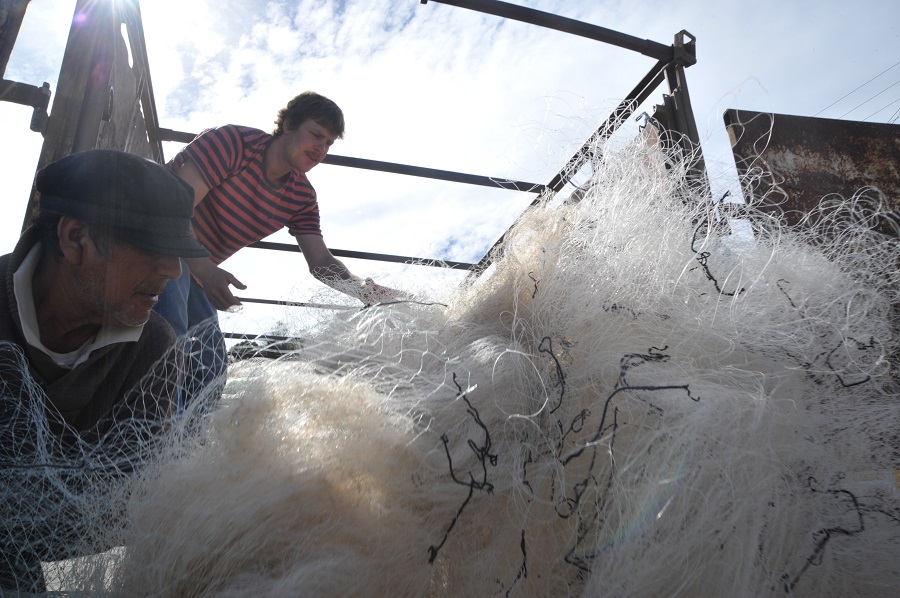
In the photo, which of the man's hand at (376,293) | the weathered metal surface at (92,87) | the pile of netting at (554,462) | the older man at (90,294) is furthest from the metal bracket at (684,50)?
the weathered metal surface at (92,87)

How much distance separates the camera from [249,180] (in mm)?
2074

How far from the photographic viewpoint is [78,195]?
1.23 meters

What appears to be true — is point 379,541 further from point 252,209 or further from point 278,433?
point 252,209

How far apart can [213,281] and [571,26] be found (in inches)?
60.7

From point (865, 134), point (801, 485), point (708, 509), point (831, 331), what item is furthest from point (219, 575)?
point (865, 134)

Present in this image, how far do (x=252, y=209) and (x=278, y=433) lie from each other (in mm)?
1453

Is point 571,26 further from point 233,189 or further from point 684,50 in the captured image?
point 233,189

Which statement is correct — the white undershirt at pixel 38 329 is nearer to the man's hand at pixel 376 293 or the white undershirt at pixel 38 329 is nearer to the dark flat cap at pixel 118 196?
the dark flat cap at pixel 118 196

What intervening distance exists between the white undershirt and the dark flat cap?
0.17 meters

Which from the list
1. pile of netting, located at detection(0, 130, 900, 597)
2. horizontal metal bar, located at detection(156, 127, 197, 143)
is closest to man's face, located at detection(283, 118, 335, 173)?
horizontal metal bar, located at detection(156, 127, 197, 143)

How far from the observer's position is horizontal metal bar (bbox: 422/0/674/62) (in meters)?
2.00

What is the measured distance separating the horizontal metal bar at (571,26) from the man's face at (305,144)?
23.8 inches

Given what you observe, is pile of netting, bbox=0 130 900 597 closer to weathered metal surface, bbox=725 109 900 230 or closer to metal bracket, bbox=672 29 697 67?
weathered metal surface, bbox=725 109 900 230

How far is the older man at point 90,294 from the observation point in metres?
1.19
